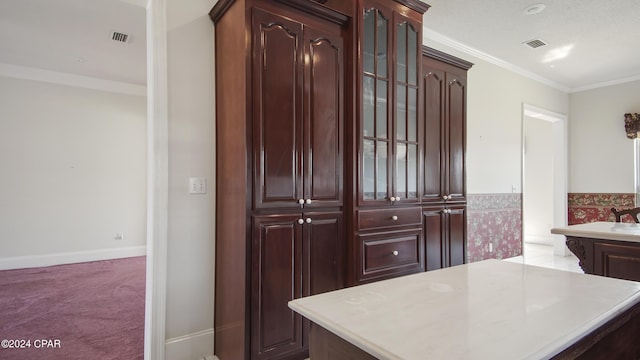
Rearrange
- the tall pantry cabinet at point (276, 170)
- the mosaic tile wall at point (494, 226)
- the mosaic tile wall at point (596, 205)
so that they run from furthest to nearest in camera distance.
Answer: the mosaic tile wall at point (596, 205) → the mosaic tile wall at point (494, 226) → the tall pantry cabinet at point (276, 170)

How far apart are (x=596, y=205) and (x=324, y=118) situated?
577 centimetres

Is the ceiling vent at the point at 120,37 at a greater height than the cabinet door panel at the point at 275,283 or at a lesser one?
greater

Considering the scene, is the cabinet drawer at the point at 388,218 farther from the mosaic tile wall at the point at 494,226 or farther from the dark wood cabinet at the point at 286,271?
the mosaic tile wall at the point at 494,226

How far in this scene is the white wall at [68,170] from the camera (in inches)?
180

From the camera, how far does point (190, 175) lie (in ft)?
7.58

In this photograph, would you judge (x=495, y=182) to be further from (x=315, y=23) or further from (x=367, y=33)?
(x=315, y=23)

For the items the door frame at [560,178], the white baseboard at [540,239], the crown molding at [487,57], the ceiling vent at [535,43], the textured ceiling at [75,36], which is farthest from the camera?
the white baseboard at [540,239]

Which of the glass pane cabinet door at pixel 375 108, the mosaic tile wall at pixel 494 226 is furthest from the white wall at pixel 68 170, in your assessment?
the mosaic tile wall at pixel 494 226

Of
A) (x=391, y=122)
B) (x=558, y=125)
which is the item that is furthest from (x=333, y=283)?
(x=558, y=125)

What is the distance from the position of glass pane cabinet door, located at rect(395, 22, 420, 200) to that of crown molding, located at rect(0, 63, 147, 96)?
4572mm

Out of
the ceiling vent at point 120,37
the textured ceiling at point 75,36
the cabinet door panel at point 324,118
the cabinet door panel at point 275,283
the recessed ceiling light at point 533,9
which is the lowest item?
the cabinet door panel at point 275,283

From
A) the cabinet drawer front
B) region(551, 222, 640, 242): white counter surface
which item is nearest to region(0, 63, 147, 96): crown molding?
the cabinet drawer front

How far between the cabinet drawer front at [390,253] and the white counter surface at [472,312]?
1099mm

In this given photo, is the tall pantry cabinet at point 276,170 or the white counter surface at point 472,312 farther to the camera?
the tall pantry cabinet at point 276,170
